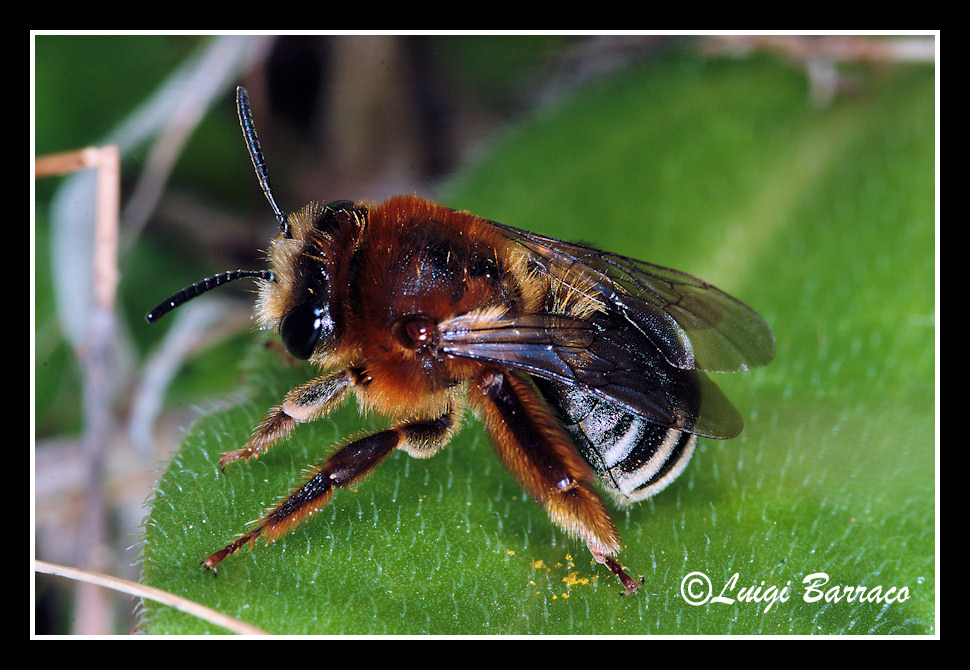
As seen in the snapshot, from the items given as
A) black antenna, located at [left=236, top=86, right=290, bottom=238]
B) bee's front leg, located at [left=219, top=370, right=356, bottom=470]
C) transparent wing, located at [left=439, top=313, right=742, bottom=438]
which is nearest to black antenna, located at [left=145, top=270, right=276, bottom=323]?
black antenna, located at [left=236, top=86, right=290, bottom=238]

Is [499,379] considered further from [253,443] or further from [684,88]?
[684,88]

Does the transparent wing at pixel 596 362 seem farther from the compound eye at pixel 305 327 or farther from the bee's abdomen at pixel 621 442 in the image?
the compound eye at pixel 305 327

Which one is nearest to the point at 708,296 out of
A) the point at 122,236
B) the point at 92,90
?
the point at 122,236

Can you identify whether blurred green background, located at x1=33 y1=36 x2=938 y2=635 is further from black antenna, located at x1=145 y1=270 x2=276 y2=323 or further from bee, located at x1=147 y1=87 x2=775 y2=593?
black antenna, located at x1=145 y1=270 x2=276 y2=323

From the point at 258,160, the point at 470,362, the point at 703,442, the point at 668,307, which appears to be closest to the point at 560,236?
the point at 668,307

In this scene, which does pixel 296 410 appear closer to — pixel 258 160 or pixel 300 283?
pixel 300 283

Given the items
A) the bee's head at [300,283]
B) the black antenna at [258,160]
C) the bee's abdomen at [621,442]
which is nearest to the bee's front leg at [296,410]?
the bee's head at [300,283]
